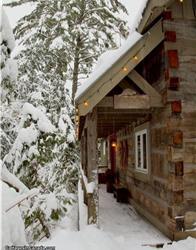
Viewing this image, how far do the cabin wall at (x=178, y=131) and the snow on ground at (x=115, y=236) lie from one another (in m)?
0.44

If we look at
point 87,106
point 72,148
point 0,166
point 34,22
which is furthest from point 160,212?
point 34,22

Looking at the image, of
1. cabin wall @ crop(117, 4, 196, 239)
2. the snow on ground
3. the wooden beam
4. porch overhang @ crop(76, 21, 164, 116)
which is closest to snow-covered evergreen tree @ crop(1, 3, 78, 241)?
the snow on ground

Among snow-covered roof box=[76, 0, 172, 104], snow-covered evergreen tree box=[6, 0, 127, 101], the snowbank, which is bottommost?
the snowbank

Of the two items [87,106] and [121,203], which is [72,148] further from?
[87,106]

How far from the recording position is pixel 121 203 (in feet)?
44.5

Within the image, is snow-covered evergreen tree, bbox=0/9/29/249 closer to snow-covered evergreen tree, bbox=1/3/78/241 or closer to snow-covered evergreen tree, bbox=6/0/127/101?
snow-covered evergreen tree, bbox=1/3/78/241

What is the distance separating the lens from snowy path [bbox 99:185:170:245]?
8.24m

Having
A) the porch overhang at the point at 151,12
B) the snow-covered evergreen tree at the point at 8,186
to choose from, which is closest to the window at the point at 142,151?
the porch overhang at the point at 151,12

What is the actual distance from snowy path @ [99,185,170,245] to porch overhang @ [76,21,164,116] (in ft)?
11.2

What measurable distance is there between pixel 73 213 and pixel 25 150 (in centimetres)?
409

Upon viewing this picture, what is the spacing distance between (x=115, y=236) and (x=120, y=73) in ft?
13.8

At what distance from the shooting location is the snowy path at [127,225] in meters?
8.24

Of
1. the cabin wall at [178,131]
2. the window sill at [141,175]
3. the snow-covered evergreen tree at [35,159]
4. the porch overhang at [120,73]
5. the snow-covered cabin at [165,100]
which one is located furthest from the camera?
the window sill at [141,175]

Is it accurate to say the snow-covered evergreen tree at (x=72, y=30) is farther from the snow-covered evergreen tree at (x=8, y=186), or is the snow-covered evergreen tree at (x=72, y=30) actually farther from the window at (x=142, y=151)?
the snow-covered evergreen tree at (x=8, y=186)
